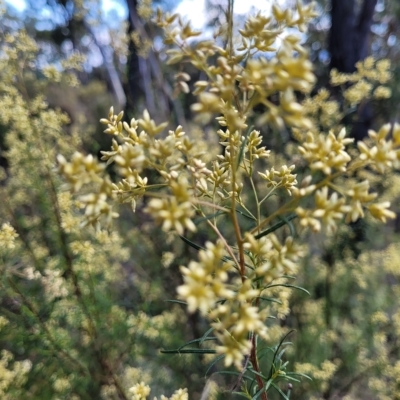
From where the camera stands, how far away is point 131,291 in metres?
3.23

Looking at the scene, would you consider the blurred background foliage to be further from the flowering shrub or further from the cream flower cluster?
the cream flower cluster

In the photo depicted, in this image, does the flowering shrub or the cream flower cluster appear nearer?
the flowering shrub

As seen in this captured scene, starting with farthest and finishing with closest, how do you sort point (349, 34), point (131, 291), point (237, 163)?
point (349, 34) → point (131, 291) → point (237, 163)

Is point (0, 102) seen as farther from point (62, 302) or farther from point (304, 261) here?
point (304, 261)

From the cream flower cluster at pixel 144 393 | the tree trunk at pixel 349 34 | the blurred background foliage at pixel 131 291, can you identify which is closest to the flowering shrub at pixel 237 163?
the cream flower cluster at pixel 144 393

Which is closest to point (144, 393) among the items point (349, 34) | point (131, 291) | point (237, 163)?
point (237, 163)

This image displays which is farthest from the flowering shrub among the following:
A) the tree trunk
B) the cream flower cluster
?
the tree trunk

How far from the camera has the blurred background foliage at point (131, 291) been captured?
1717 mm

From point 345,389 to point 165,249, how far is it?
1651mm

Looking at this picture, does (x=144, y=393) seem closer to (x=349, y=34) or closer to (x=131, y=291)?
(x=131, y=291)

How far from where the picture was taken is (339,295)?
9.41ft

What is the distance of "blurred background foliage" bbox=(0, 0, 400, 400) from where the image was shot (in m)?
1.72

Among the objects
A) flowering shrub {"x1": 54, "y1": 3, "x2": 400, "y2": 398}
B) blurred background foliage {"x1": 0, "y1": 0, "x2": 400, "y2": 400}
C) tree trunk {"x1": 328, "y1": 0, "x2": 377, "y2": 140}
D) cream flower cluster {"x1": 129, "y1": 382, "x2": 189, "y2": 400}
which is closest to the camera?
flowering shrub {"x1": 54, "y1": 3, "x2": 400, "y2": 398}

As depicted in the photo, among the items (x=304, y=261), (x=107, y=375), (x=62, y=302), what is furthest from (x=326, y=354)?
(x=62, y=302)
